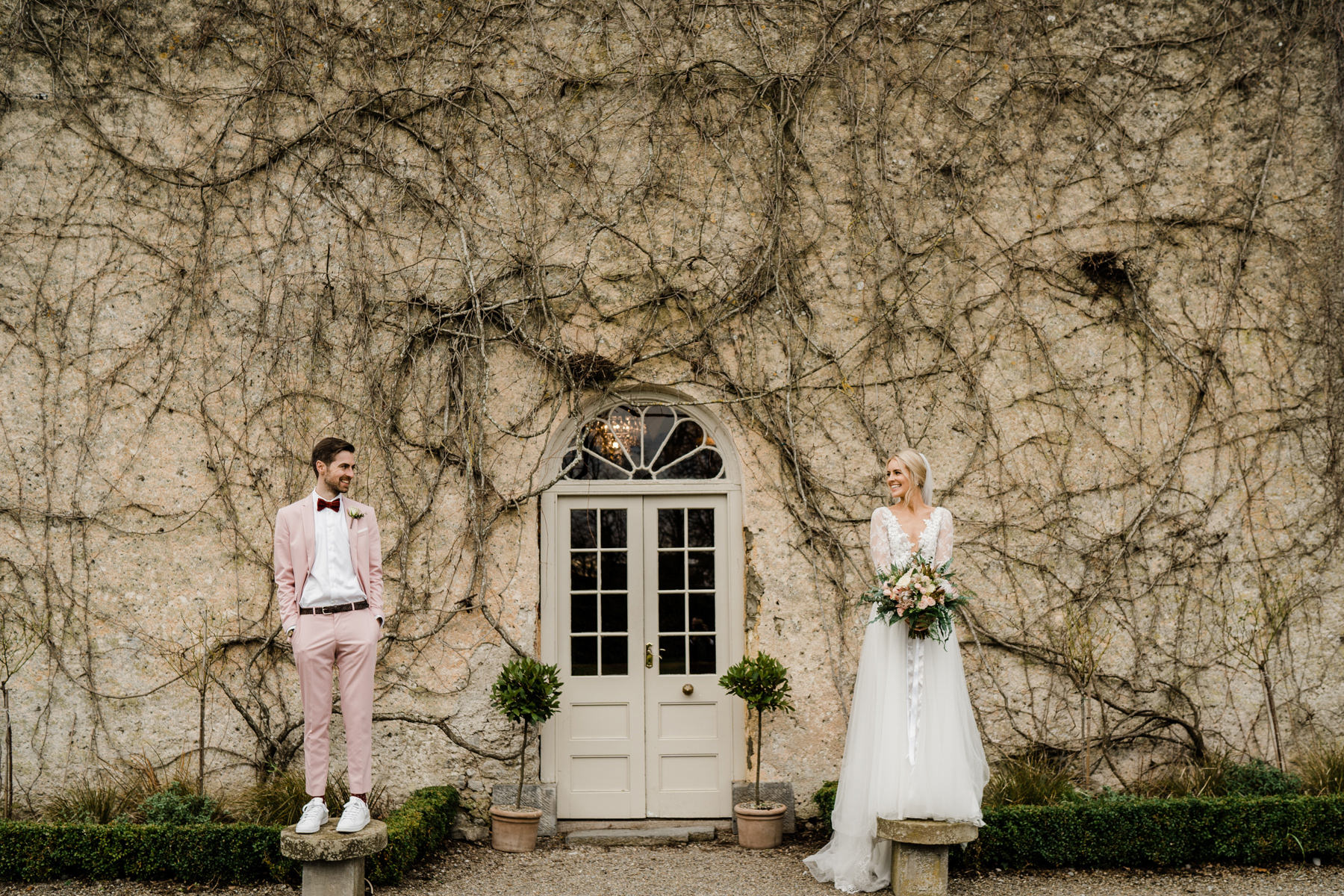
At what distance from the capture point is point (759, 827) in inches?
234

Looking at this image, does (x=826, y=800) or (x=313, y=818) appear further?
(x=826, y=800)

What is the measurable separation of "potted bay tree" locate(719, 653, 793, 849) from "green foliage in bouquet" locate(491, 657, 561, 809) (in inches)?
40.1

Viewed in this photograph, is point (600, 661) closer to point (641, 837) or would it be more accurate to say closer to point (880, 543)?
point (641, 837)

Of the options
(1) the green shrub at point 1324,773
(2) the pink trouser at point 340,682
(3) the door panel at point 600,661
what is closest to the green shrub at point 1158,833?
(1) the green shrub at point 1324,773

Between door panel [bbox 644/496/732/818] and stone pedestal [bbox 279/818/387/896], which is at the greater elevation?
door panel [bbox 644/496/732/818]

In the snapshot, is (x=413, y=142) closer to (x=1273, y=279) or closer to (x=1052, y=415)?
(x=1052, y=415)

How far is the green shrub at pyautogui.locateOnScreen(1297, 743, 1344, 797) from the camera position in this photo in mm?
5855

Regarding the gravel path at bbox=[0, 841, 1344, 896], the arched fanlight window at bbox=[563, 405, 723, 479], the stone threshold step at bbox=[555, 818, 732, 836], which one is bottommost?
the gravel path at bbox=[0, 841, 1344, 896]

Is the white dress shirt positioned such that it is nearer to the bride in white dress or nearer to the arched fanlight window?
the arched fanlight window

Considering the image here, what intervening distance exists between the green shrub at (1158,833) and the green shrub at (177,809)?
422cm

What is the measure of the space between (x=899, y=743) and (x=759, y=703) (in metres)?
1.12

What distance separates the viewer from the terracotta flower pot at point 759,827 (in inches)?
234

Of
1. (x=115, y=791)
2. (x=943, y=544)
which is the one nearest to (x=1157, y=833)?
(x=943, y=544)

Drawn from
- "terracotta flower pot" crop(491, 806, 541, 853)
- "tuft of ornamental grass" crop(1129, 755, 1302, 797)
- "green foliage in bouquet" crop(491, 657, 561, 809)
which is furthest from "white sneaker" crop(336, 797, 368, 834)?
"tuft of ornamental grass" crop(1129, 755, 1302, 797)
